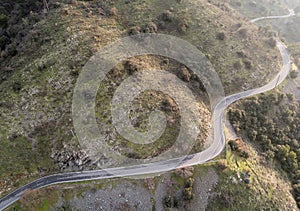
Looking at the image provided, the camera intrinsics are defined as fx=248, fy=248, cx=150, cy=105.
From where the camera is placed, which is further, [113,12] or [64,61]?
[113,12]

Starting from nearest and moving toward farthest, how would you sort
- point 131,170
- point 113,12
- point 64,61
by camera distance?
point 131,170 → point 64,61 → point 113,12

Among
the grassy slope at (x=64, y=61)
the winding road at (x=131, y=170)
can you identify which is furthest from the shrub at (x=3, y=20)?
the winding road at (x=131, y=170)

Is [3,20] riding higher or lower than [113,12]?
lower

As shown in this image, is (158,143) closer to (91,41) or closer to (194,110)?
(194,110)

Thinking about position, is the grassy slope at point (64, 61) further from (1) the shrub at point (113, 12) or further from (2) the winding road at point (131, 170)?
(2) the winding road at point (131, 170)

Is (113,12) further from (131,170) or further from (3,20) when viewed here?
(131,170)

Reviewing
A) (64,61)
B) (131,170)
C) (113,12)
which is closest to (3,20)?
(64,61)

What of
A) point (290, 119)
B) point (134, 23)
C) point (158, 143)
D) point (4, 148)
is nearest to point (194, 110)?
point (158, 143)

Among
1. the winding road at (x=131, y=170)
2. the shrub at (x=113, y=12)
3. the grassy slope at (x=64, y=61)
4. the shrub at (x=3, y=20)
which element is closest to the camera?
the winding road at (x=131, y=170)

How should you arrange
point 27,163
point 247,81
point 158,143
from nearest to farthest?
point 27,163 < point 158,143 < point 247,81

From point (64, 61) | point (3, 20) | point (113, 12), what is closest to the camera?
point (64, 61)

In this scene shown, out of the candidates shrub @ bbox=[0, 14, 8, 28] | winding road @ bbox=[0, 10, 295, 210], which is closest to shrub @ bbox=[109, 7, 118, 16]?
shrub @ bbox=[0, 14, 8, 28]
